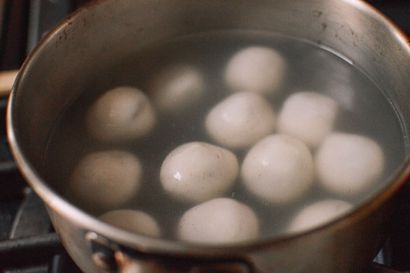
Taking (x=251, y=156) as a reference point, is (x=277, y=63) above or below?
above

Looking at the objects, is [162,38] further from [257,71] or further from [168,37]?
[257,71]

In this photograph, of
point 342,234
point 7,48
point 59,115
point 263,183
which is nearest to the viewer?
point 342,234

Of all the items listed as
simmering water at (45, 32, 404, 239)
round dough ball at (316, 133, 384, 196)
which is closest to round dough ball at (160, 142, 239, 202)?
simmering water at (45, 32, 404, 239)

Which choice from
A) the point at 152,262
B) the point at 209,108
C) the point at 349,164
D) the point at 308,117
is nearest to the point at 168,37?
the point at 209,108

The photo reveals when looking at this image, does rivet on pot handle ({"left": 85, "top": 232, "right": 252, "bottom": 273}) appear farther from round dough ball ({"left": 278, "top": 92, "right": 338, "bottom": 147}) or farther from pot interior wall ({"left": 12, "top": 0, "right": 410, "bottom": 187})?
round dough ball ({"left": 278, "top": 92, "right": 338, "bottom": 147})

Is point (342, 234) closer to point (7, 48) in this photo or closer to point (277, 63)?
point (277, 63)

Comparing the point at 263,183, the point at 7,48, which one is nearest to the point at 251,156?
the point at 263,183
